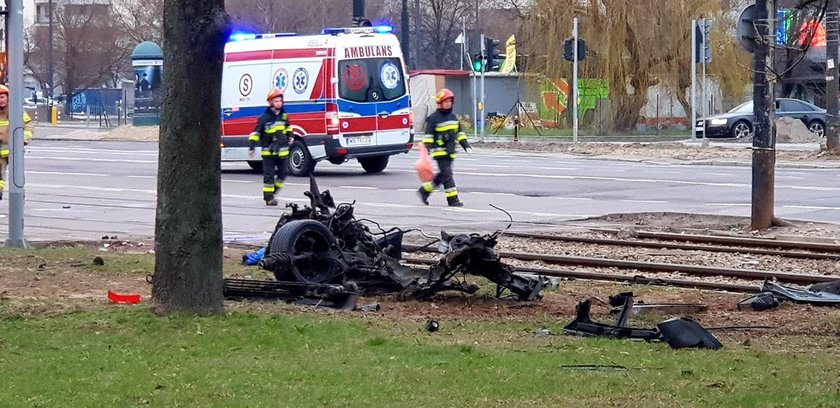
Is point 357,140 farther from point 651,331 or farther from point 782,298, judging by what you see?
point 651,331

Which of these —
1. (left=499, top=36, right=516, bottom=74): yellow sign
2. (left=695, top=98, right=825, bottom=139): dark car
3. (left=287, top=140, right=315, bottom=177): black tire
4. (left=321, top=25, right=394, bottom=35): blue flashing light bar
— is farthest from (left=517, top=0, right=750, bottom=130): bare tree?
(left=287, top=140, right=315, bottom=177): black tire

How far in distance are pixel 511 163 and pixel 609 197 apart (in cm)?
984

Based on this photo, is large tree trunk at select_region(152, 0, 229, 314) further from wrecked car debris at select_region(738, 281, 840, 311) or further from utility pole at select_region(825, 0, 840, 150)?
utility pole at select_region(825, 0, 840, 150)

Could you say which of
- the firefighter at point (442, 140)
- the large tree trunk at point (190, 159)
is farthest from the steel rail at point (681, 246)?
the large tree trunk at point (190, 159)

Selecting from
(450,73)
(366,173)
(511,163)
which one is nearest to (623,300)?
(366,173)

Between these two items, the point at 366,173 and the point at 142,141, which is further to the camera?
the point at 142,141

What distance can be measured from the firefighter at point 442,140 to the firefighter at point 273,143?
2.24 meters

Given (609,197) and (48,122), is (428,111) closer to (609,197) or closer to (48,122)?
(48,122)

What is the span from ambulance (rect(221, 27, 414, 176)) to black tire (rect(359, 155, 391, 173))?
2 centimetres

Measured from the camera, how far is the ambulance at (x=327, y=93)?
2622cm

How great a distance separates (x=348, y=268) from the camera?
10594 mm

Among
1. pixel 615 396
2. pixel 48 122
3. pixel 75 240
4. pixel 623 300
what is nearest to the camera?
pixel 615 396

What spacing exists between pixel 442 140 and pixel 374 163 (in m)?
7.41

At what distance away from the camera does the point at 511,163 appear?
31469 millimetres
